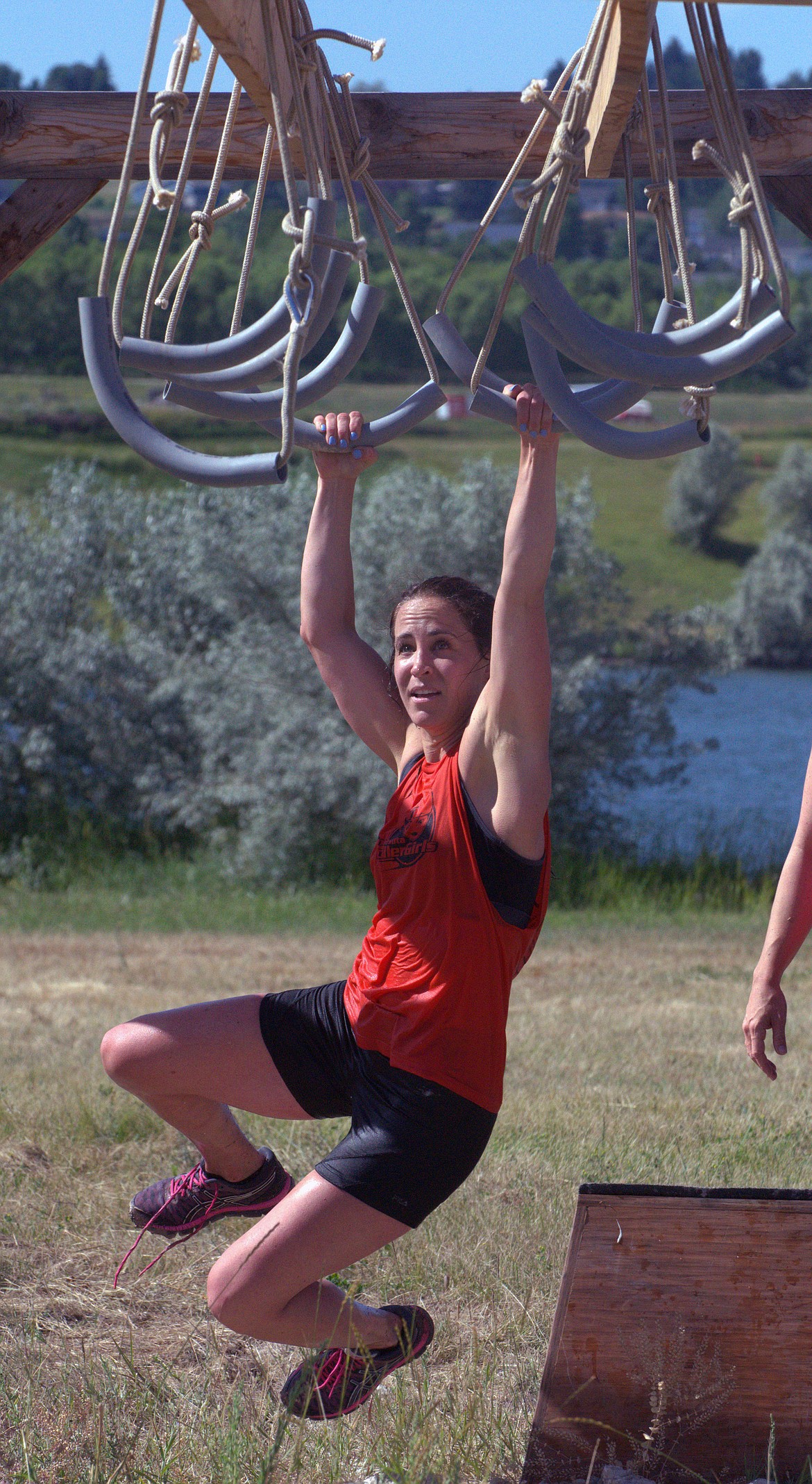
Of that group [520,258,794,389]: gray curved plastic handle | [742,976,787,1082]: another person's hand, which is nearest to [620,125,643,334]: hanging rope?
[520,258,794,389]: gray curved plastic handle

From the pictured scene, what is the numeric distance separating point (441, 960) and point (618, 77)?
1695 millimetres

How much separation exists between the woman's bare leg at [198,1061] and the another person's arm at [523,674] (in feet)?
2.31

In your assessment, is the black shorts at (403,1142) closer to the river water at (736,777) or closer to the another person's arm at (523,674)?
the another person's arm at (523,674)

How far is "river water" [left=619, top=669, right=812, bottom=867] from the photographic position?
1423 cm

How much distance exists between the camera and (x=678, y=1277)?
2.47 meters

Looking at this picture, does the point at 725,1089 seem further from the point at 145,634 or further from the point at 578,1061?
the point at 145,634

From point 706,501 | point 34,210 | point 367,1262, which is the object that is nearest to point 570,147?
point 34,210

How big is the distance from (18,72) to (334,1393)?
58902mm

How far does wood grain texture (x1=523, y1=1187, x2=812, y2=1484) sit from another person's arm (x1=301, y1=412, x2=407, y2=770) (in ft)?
3.57

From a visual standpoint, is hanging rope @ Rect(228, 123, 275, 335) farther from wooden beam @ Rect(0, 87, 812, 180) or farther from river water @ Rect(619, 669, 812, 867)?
river water @ Rect(619, 669, 812, 867)

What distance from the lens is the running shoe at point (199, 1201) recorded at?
2.87 metres

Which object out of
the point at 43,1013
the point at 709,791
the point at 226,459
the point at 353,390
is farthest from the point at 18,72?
the point at 226,459

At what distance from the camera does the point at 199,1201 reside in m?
2.87

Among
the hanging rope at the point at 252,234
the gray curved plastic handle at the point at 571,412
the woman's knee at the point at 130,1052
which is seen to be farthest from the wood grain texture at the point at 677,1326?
the hanging rope at the point at 252,234
